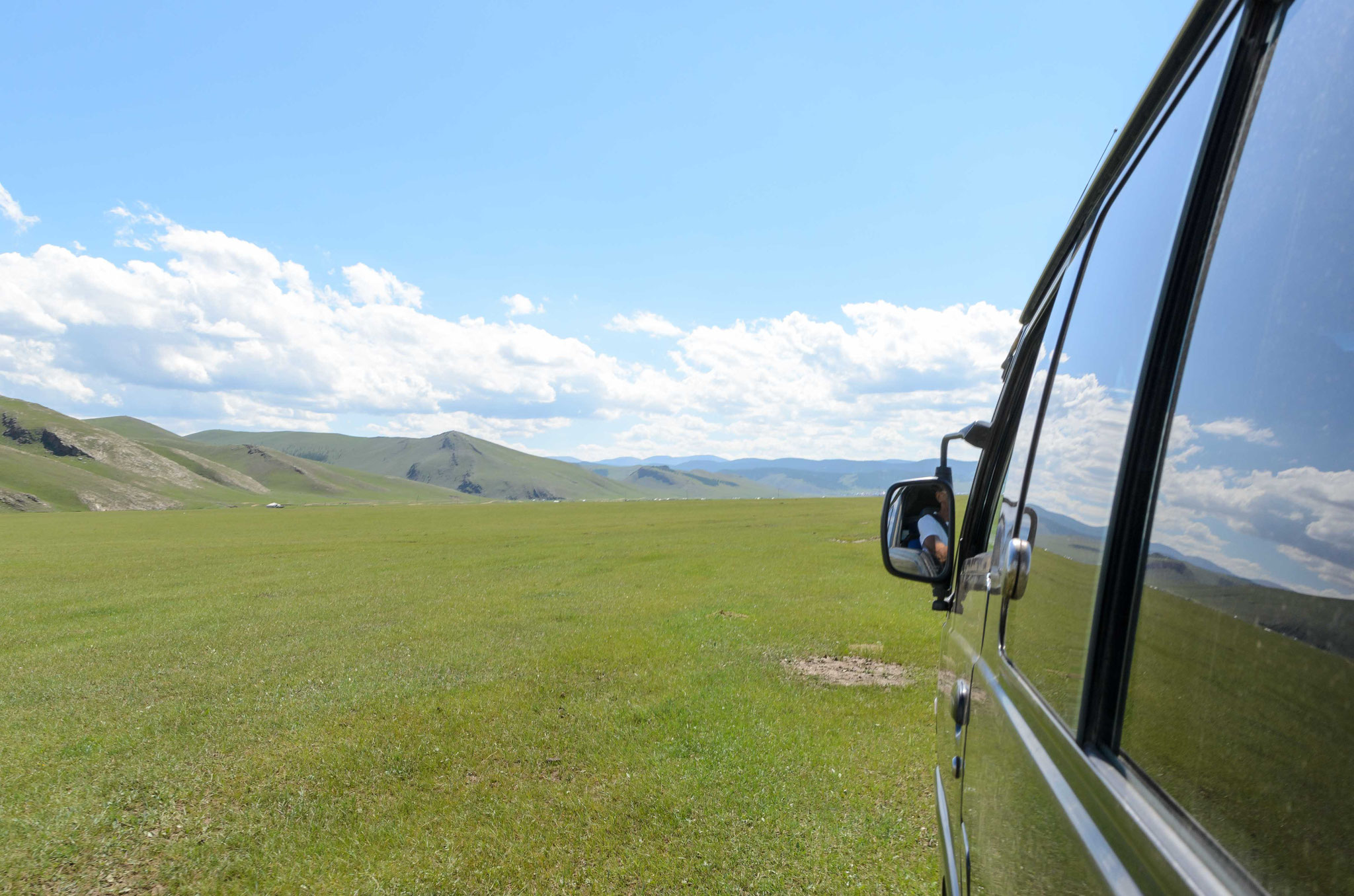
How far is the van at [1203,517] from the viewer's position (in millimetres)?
771

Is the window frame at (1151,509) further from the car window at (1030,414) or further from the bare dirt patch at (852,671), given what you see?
the bare dirt patch at (852,671)

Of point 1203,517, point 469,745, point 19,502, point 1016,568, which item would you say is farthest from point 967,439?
point 19,502

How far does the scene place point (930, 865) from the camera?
198 inches

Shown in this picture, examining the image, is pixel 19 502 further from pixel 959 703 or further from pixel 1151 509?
pixel 1151 509

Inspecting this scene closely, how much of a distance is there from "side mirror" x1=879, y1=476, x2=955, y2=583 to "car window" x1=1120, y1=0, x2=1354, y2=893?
1.57m

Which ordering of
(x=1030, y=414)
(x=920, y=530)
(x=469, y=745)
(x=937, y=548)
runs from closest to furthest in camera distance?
(x=1030, y=414) → (x=937, y=548) → (x=920, y=530) → (x=469, y=745)

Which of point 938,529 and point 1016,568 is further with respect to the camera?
point 938,529

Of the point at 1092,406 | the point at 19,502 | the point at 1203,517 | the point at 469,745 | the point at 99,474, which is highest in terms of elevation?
the point at 1092,406

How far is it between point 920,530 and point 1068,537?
53.9 inches

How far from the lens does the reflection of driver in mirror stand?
276 centimetres

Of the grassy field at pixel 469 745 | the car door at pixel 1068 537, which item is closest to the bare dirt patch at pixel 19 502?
the grassy field at pixel 469 745

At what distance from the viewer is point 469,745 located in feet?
25.2

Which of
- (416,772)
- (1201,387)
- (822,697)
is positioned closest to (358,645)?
(416,772)

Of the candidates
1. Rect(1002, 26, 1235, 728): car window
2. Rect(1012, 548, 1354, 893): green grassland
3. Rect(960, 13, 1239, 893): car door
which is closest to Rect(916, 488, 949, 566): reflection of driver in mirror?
Rect(960, 13, 1239, 893): car door
